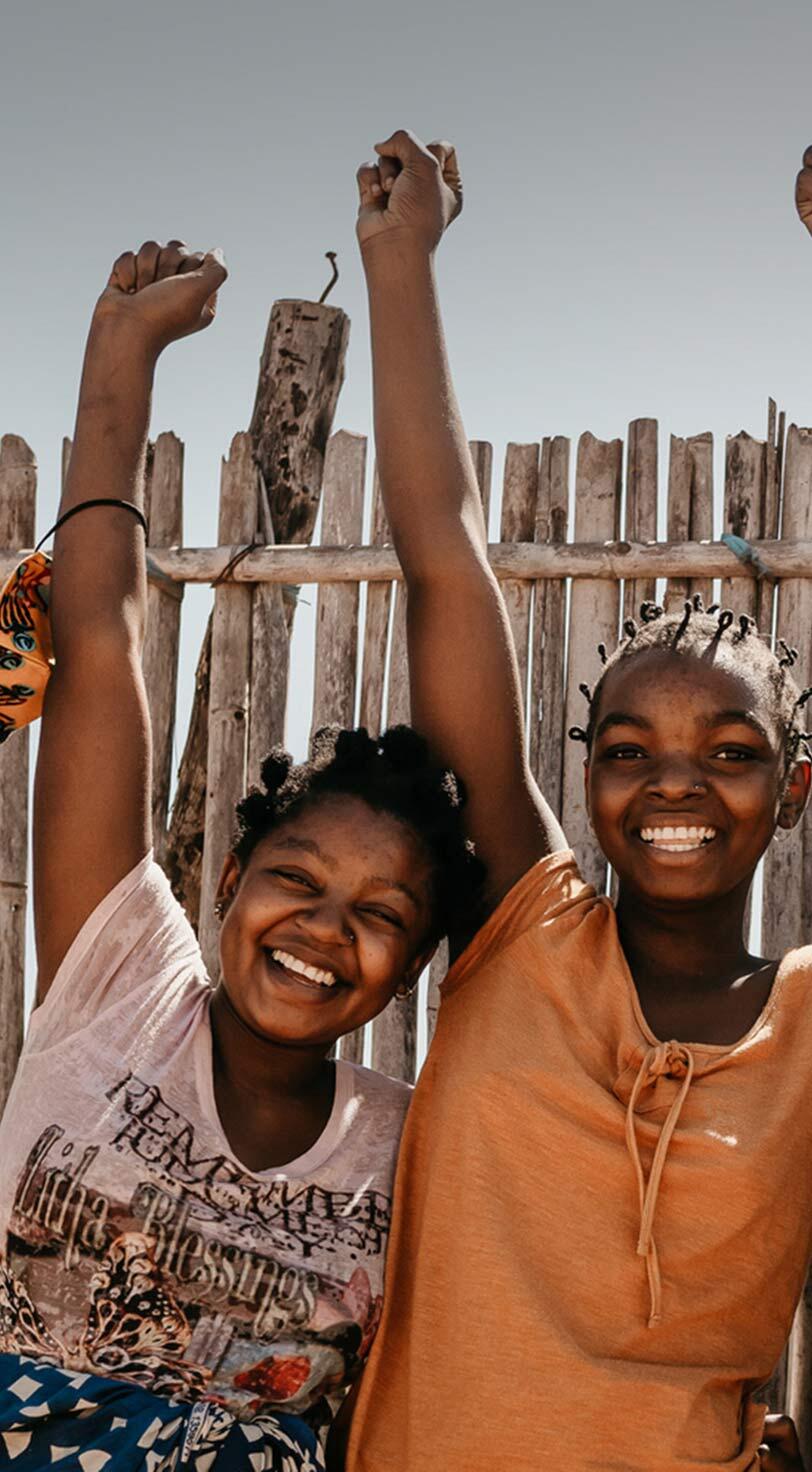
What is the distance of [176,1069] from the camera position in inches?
90.2

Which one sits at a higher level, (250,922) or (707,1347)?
(250,922)

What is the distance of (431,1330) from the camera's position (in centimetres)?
218

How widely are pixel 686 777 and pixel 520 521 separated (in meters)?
2.07

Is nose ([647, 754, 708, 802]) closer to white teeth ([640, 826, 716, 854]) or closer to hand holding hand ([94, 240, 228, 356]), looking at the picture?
white teeth ([640, 826, 716, 854])

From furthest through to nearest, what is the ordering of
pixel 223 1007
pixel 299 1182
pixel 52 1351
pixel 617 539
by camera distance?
pixel 617 539 → pixel 223 1007 → pixel 299 1182 → pixel 52 1351

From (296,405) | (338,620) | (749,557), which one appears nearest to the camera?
(749,557)

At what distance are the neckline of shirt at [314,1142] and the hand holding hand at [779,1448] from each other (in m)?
0.71

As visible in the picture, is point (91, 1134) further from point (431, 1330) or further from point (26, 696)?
point (26, 696)

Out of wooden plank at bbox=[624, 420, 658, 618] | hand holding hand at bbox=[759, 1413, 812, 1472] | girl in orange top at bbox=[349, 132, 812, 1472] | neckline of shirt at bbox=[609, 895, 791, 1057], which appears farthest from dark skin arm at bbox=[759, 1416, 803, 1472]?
wooden plank at bbox=[624, 420, 658, 618]

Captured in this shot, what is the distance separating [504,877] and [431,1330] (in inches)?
26.6

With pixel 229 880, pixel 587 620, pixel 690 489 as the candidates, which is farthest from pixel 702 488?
pixel 229 880

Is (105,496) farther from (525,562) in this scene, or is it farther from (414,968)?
(525,562)

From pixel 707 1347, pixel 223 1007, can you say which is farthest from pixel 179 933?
pixel 707 1347

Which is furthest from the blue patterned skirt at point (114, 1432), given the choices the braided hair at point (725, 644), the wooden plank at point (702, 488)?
the wooden plank at point (702, 488)
